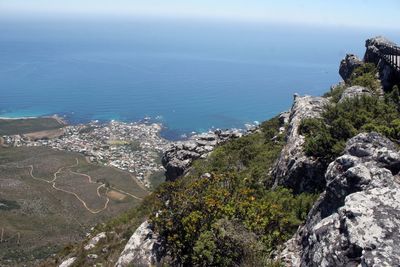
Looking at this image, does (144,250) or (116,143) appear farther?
(116,143)

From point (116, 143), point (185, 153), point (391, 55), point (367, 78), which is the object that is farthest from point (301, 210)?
point (116, 143)

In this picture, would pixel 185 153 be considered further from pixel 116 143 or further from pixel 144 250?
pixel 116 143

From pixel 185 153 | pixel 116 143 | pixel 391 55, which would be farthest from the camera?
pixel 116 143

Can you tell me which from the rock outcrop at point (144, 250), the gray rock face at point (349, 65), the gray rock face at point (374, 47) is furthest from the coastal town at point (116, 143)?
the rock outcrop at point (144, 250)

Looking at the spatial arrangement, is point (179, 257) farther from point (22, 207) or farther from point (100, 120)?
point (100, 120)

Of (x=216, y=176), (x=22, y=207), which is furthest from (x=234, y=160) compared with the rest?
(x=22, y=207)
